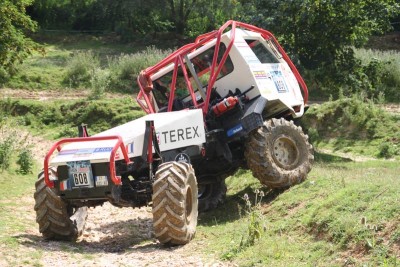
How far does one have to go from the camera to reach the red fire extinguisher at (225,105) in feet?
35.0

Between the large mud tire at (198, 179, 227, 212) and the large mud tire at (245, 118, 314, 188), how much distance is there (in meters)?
1.23

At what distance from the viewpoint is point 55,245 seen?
8.75 m

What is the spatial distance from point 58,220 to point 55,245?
0.47 m

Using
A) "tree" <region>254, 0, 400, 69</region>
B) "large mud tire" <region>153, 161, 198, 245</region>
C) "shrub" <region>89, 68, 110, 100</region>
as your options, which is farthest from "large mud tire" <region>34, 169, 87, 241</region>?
"shrub" <region>89, 68, 110, 100</region>

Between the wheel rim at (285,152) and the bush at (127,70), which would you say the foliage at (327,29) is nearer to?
the bush at (127,70)

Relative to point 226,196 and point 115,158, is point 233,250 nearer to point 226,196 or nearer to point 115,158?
point 115,158

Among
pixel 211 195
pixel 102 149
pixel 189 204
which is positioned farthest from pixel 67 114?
pixel 102 149

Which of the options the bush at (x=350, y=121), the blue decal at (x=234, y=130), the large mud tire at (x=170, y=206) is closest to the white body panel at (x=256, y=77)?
the blue decal at (x=234, y=130)

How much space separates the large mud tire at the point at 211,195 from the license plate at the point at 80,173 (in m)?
3.27

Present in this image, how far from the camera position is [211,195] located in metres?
11.8

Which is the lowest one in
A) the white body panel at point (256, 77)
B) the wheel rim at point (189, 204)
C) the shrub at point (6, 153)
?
the wheel rim at point (189, 204)

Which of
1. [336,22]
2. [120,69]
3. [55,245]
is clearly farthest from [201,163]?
[120,69]

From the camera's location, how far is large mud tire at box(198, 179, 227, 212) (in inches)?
459

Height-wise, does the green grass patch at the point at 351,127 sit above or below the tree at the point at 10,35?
below
